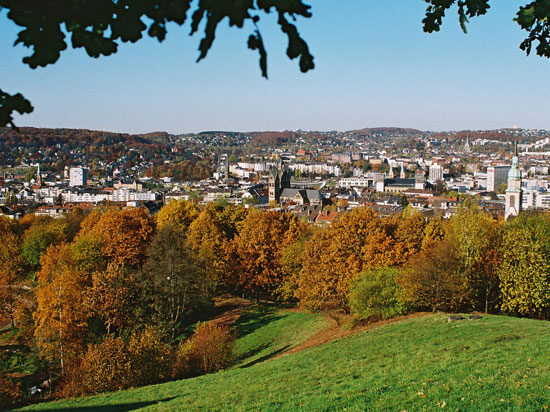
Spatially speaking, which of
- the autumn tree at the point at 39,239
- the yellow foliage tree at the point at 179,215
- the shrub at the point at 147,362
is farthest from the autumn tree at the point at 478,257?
the autumn tree at the point at 39,239

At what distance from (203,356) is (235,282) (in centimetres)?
1405

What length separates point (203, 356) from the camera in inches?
834

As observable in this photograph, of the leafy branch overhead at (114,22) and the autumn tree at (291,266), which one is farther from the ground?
the leafy branch overhead at (114,22)

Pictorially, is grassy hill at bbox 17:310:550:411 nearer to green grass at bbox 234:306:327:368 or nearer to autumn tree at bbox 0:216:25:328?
green grass at bbox 234:306:327:368

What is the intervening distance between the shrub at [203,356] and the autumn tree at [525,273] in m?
12.5

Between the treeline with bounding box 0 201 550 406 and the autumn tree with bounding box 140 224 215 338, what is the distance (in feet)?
0.24

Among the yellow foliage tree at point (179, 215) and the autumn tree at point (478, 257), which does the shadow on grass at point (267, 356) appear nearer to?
the autumn tree at point (478, 257)

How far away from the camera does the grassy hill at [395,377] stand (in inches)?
403

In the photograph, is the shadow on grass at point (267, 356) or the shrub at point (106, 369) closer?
the shrub at point (106, 369)

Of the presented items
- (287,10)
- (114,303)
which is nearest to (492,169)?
(114,303)

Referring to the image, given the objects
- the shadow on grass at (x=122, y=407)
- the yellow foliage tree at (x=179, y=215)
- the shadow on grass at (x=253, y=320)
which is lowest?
the shadow on grass at (x=253, y=320)

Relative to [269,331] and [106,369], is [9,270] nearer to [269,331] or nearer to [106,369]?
[269,331]

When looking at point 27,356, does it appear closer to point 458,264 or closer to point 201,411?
point 201,411

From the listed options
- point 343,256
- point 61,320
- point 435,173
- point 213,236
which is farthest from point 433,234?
point 435,173
